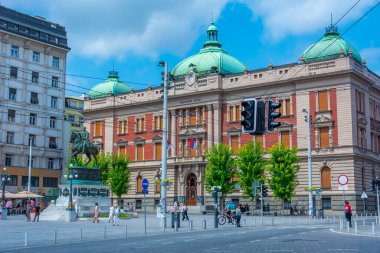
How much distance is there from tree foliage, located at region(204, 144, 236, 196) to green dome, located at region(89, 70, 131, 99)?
1058 inches

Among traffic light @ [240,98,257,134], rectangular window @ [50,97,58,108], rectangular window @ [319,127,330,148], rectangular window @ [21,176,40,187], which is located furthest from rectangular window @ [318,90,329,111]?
traffic light @ [240,98,257,134]

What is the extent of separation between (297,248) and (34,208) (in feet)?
100

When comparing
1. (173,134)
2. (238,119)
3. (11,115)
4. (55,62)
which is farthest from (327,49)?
(11,115)

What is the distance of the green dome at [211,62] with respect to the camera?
73062 mm

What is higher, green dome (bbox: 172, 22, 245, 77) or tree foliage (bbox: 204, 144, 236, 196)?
green dome (bbox: 172, 22, 245, 77)

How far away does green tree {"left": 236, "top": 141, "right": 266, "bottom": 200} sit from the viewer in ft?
198

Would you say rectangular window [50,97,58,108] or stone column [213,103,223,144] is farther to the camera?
rectangular window [50,97,58,108]

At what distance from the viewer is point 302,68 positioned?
61656 mm

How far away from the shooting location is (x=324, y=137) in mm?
60625

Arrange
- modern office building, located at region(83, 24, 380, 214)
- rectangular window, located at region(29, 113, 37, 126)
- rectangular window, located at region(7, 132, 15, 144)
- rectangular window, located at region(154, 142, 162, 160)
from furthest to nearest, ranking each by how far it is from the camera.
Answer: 1. rectangular window, located at region(29, 113, 37, 126)
2. rectangular window, located at region(7, 132, 15, 144)
3. rectangular window, located at region(154, 142, 162, 160)
4. modern office building, located at region(83, 24, 380, 214)

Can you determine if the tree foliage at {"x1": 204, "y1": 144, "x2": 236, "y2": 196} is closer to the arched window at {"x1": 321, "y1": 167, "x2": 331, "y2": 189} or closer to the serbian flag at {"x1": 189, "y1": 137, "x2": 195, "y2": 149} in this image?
the serbian flag at {"x1": 189, "y1": 137, "x2": 195, "y2": 149}

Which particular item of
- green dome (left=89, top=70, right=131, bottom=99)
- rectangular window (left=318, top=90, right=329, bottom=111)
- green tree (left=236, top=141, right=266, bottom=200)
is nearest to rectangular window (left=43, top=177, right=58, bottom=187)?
green dome (left=89, top=70, right=131, bottom=99)

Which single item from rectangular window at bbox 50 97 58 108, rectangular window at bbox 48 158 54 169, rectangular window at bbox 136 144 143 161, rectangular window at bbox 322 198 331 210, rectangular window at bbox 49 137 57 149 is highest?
rectangular window at bbox 50 97 58 108

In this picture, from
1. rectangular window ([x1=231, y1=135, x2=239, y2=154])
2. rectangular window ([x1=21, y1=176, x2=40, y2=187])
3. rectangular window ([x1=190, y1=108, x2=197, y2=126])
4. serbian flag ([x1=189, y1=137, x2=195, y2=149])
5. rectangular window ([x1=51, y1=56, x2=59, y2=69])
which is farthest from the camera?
rectangular window ([x1=51, y1=56, x2=59, y2=69])
